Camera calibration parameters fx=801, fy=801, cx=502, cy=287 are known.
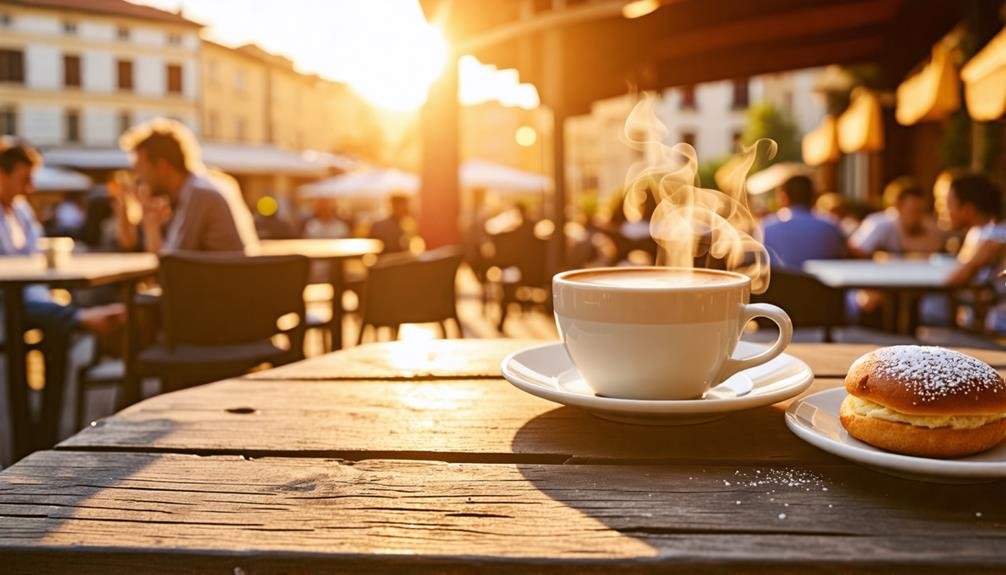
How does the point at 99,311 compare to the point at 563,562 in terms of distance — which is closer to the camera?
the point at 563,562

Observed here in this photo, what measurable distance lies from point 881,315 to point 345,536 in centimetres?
518

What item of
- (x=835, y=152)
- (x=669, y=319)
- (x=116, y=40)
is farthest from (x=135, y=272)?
(x=116, y=40)

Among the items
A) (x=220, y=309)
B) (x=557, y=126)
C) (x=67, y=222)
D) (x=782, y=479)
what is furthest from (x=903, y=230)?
(x=67, y=222)

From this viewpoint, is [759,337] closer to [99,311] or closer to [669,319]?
[669,319]

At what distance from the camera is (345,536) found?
0.60 meters

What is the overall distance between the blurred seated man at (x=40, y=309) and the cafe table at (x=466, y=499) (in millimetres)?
2838

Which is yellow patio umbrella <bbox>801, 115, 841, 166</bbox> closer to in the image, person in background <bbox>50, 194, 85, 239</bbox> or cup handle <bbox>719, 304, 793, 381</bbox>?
person in background <bbox>50, 194, 85, 239</bbox>

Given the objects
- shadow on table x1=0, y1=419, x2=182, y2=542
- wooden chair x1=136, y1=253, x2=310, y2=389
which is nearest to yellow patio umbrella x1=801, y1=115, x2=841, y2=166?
wooden chair x1=136, y1=253, x2=310, y2=389

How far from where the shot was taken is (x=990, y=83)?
164 inches

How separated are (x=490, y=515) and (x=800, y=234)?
4.53 meters

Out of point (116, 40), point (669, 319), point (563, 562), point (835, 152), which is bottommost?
point (563, 562)

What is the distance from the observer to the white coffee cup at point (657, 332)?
826 mm

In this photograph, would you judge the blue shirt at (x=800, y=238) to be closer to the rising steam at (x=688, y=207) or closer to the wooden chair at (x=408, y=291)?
the wooden chair at (x=408, y=291)

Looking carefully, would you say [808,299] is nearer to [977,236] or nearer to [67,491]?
[977,236]
